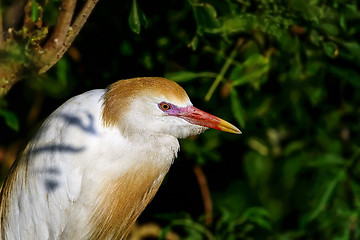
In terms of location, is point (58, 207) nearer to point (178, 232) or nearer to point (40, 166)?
point (40, 166)

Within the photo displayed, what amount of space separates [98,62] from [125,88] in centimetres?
86

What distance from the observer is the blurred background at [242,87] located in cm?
237

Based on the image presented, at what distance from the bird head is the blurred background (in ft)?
0.83

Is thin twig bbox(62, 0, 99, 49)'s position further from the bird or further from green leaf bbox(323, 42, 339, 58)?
green leaf bbox(323, 42, 339, 58)

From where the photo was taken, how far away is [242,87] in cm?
294

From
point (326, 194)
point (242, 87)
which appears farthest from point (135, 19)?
point (326, 194)

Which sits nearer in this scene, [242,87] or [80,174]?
[80,174]

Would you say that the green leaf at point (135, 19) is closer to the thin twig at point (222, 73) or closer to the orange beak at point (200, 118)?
the orange beak at point (200, 118)

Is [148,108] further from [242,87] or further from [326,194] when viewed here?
Result: [326,194]

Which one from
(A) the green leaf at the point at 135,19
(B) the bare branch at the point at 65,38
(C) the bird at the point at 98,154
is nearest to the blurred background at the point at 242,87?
(A) the green leaf at the point at 135,19

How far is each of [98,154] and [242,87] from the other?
1.12m

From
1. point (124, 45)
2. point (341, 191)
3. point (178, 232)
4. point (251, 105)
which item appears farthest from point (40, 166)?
point (341, 191)

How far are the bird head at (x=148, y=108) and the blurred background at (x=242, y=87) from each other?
0.25m

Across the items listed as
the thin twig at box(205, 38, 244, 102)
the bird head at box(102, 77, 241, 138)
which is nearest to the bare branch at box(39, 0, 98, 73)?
the bird head at box(102, 77, 241, 138)
